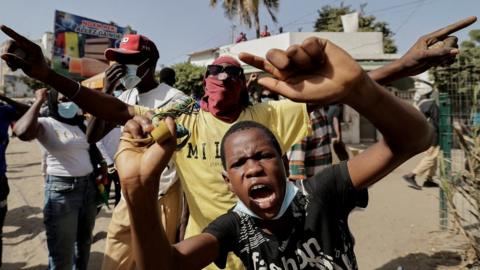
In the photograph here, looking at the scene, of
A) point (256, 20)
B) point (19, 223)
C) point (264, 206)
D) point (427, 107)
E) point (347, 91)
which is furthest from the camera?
point (256, 20)

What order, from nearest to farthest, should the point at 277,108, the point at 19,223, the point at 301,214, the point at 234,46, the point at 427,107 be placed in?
the point at 301,214
the point at 277,108
the point at 19,223
the point at 427,107
the point at 234,46

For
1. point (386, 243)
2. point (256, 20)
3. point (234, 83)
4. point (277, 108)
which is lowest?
point (386, 243)

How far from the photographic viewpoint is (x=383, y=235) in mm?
4629

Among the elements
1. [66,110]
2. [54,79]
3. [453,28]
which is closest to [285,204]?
[453,28]

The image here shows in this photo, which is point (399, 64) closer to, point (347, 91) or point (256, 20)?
point (347, 91)

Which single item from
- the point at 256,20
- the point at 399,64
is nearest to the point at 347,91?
the point at 399,64

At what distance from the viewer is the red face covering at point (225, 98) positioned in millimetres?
2117

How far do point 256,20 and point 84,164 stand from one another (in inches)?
868

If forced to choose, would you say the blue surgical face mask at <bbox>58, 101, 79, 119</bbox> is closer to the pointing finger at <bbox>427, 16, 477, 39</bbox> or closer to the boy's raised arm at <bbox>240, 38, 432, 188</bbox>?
the boy's raised arm at <bbox>240, 38, 432, 188</bbox>

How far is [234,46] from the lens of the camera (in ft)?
55.1

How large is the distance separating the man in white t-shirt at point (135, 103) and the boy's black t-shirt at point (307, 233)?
1.10 meters

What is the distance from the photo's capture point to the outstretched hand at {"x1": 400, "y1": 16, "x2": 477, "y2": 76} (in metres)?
1.48

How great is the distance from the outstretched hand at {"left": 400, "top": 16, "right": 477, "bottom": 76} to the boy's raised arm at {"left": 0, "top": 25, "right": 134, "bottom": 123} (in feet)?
4.54

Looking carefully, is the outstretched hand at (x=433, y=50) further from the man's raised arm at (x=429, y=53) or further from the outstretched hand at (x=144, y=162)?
the outstretched hand at (x=144, y=162)
